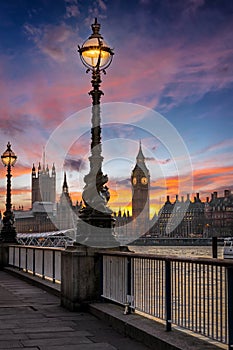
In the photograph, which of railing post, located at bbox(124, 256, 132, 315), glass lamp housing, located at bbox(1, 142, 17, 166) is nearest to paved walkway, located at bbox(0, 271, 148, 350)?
railing post, located at bbox(124, 256, 132, 315)

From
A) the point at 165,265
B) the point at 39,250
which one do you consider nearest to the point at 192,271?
the point at 165,265

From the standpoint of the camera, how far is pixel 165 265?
9.10 m

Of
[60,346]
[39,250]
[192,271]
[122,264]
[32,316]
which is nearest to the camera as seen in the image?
[192,271]

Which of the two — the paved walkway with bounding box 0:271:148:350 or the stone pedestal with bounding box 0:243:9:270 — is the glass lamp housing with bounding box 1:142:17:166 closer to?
the stone pedestal with bounding box 0:243:9:270

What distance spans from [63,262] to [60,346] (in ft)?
14.8

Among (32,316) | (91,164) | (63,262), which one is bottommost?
(32,316)

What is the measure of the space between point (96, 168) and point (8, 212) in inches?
703

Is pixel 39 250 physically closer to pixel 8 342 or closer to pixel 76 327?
pixel 76 327

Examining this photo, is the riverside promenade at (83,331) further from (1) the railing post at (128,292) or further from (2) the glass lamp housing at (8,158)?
(2) the glass lamp housing at (8,158)

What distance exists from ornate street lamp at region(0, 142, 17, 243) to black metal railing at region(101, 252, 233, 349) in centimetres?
1779

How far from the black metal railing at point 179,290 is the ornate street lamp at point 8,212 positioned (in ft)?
58.4

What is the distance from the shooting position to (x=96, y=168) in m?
13.5

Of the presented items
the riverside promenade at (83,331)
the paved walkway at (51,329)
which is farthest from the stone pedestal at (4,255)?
the riverside promenade at (83,331)

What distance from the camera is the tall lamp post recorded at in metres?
13.3
